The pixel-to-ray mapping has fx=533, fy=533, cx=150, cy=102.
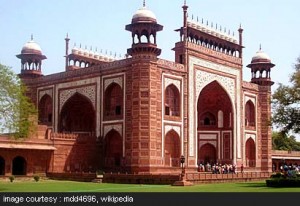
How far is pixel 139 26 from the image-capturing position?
1144 inches

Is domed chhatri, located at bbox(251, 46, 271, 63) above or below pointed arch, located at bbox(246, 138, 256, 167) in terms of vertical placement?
above

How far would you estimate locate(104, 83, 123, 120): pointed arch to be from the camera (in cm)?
3115

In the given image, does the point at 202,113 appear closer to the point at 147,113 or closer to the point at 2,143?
the point at 147,113

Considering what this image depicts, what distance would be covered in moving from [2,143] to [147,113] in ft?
25.1

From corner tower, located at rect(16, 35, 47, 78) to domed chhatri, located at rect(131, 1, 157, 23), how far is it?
994 centimetres

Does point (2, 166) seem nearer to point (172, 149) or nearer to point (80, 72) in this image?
point (80, 72)

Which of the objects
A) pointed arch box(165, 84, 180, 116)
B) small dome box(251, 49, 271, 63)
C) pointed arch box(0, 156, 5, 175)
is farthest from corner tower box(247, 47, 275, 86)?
pointed arch box(0, 156, 5, 175)

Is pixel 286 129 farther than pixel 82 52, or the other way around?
pixel 82 52

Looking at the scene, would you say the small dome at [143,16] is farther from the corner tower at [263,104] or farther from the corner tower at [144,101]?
the corner tower at [263,104]

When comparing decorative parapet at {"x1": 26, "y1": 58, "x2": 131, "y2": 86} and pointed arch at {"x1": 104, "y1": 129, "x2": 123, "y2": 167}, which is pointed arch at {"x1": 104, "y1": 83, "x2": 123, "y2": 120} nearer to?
pointed arch at {"x1": 104, "y1": 129, "x2": 123, "y2": 167}

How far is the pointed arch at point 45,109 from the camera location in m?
36.4

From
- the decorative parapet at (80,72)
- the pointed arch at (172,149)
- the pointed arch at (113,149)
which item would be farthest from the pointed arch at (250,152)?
the decorative parapet at (80,72)

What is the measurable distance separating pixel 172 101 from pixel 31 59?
37.0 feet
